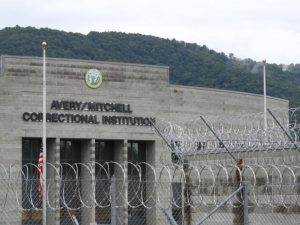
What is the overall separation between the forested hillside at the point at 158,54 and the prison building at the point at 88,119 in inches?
975

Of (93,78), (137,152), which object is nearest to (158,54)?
(137,152)

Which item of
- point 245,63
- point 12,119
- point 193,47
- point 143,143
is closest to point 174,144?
point 12,119

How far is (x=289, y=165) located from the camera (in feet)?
64.9

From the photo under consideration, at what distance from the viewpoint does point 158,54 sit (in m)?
103

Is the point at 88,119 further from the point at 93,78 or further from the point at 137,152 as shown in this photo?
the point at 137,152

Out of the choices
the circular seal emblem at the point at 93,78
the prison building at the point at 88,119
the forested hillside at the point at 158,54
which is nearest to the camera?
the prison building at the point at 88,119

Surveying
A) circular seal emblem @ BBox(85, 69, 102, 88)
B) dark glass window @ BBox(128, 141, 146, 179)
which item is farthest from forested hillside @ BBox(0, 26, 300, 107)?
circular seal emblem @ BBox(85, 69, 102, 88)

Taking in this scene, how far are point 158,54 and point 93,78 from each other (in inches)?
2140

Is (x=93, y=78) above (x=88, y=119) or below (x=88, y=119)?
above

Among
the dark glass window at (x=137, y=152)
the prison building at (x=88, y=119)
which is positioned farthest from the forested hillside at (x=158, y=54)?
the dark glass window at (x=137, y=152)

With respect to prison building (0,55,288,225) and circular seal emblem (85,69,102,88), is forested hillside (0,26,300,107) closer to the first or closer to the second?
prison building (0,55,288,225)

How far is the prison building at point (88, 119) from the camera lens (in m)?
46.5

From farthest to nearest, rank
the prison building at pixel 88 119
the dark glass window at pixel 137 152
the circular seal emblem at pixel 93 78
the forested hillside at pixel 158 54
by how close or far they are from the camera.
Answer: the forested hillside at pixel 158 54
the dark glass window at pixel 137 152
the circular seal emblem at pixel 93 78
the prison building at pixel 88 119

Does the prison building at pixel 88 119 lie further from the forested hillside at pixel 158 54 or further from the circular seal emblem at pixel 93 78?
the forested hillside at pixel 158 54
